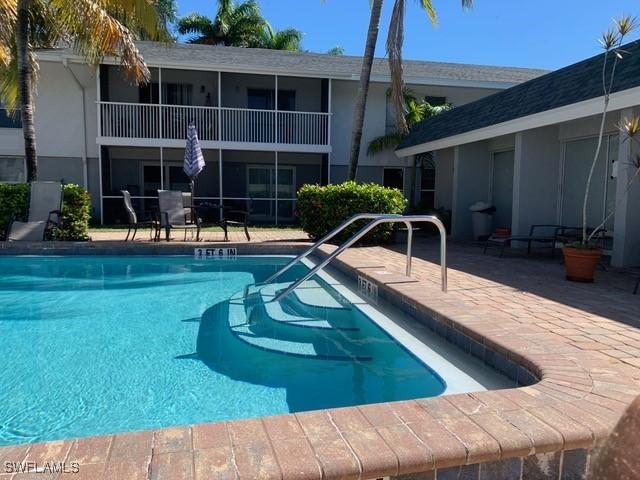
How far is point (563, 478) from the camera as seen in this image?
6.19 feet

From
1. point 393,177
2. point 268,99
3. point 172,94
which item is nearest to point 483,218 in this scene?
point 393,177

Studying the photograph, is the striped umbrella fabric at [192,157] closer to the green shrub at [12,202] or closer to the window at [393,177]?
the green shrub at [12,202]

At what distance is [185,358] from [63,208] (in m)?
7.08

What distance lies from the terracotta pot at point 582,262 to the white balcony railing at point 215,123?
10.9m

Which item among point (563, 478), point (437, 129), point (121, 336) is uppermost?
point (437, 129)

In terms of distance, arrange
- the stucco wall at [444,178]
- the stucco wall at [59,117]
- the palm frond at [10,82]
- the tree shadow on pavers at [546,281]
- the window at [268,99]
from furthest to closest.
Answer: the window at [268,99] → the stucco wall at [59,117] → the stucco wall at [444,178] → the palm frond at [10,82] → the tree shadow on pavers at [546,281]

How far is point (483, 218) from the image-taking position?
11680mm

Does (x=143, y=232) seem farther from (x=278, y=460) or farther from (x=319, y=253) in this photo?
(x=278, y=460)

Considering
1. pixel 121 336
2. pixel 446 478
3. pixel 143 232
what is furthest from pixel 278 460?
pixel 143 232

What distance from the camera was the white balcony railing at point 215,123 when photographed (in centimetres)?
1473

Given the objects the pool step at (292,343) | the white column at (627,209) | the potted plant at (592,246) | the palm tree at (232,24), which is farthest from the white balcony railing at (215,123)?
the palm tree at (232,24)

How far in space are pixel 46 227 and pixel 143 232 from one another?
11.0ft

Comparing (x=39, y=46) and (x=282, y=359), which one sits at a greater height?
(x=39, y=46)

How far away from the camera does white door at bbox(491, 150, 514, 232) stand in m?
11.6
